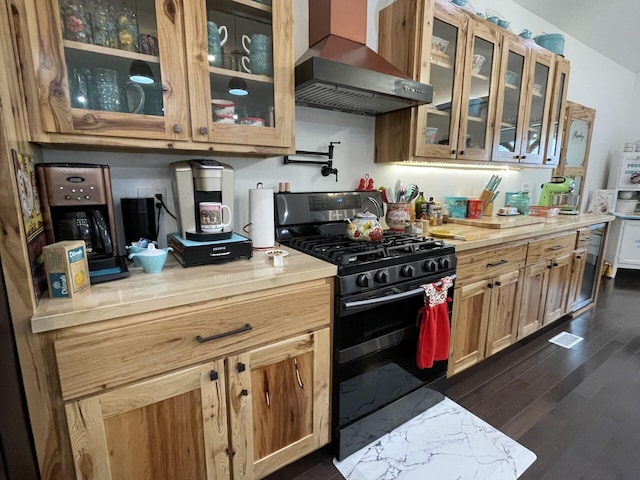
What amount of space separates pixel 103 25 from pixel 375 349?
164 centimetres

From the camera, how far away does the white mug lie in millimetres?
1271

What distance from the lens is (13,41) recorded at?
897 millimetres

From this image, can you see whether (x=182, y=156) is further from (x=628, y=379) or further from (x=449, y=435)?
(x=628, y=379)

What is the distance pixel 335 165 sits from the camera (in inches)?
78.2

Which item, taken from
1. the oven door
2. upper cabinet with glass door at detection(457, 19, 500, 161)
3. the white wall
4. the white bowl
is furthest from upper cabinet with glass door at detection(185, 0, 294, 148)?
the white bowl

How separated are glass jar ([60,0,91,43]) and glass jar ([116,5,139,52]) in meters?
0.09

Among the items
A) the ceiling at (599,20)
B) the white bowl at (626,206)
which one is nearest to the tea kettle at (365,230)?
the ceiling at (599,20)

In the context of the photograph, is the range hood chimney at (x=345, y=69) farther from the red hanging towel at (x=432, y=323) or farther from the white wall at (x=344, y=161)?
the red hanging towel at (x=432, y=323)

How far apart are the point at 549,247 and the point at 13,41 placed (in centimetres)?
309

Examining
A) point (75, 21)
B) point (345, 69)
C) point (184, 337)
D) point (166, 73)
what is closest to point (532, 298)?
point (345, 69)

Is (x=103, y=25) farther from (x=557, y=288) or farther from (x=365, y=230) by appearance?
(x=557, y=288)

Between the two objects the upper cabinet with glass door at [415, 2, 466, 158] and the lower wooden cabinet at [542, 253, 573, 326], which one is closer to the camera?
the upper cabinet with glass door at [415, 2, 466, 158]

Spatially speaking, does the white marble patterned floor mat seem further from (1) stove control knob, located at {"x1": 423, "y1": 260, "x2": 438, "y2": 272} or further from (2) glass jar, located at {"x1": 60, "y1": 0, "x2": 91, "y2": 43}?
(2) glass jar, located at {"x1": 60, "y1": 0, "x2": 91, "y2": 43}

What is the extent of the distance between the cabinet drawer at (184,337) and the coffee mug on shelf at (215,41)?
95 cm
